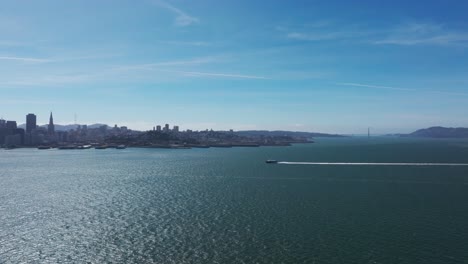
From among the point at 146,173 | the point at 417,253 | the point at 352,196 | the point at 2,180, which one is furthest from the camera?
the point at 146,173

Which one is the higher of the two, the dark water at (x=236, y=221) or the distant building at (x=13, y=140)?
the distant building at (x=13, y=140)

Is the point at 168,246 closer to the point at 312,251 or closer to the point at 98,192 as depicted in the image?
→ the point at 312,251

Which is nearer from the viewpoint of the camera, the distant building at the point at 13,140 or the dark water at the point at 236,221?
the dark water at the point at 236,221

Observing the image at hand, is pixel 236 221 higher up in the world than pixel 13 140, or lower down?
lower down

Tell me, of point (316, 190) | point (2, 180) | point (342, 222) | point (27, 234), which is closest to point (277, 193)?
point (316, 190)

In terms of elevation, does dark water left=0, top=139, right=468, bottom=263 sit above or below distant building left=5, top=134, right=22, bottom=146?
below

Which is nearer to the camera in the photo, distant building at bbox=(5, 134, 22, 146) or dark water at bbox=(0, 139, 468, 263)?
dark water at bbox=(0, 139, 468, 263)

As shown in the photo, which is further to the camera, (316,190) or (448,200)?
(316,190)

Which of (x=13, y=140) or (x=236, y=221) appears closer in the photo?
(x=236, y=221)
